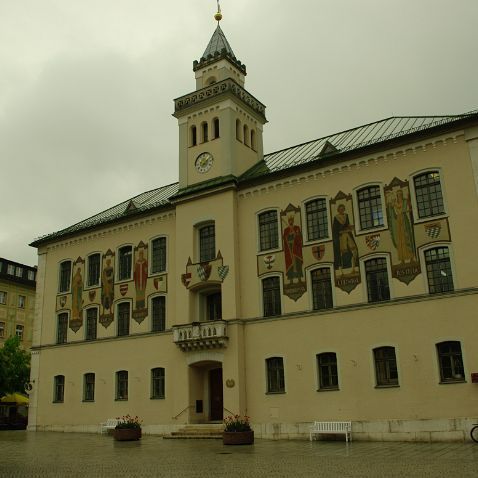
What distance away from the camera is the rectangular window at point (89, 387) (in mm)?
35781

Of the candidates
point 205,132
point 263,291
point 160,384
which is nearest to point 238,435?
point 263,291

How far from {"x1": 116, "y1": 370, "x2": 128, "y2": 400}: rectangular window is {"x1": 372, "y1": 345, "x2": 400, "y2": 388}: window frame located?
15762mm

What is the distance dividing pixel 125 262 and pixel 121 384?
7.61 m

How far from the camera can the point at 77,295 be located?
125ft

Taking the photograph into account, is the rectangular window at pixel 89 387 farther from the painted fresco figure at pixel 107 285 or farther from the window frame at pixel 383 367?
the window frame at pixel 383 367

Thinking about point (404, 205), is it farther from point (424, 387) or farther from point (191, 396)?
point (191, 396)

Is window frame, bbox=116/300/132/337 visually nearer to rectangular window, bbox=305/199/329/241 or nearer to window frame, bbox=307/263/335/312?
window frame, bbox=307/263/335/312

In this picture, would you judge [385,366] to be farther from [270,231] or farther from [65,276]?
[65,276]

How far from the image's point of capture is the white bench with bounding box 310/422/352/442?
24859 millimetres

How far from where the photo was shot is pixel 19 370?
4356 centimetres

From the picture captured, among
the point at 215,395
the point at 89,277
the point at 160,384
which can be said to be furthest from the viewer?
the point at 89,277

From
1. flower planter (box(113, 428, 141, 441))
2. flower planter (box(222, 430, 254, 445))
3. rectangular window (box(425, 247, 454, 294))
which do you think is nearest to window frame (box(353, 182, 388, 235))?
rectangular window (box(425, 247, 454, 294))

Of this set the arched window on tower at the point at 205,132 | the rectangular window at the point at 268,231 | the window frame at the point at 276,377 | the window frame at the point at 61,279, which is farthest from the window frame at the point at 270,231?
the window frame at the point at 61,279

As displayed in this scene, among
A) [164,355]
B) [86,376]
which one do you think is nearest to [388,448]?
[164,355]
